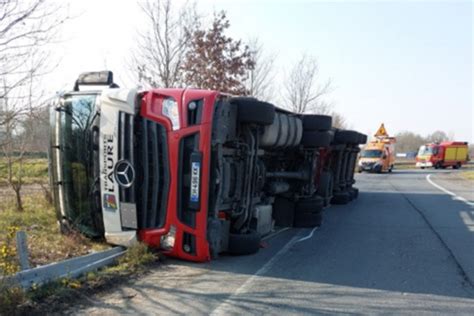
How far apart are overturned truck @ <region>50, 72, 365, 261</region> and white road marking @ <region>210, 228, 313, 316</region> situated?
431 mm

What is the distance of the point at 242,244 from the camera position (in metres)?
6.79

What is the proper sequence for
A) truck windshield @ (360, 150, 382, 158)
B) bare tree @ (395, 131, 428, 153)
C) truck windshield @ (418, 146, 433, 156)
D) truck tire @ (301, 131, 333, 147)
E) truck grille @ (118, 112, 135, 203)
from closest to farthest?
truck grille @ (118, 112, 135, 203), truck tire @ (301, 131, 333, 147), truck windshield @ (360, 150, 382, 158), truck windshield @ (418, 146, 433, 156), bare tree @ (395, 131, 428, 153)

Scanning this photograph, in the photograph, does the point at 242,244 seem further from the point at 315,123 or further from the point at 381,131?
the point at 381,131

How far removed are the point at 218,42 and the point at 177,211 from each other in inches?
521

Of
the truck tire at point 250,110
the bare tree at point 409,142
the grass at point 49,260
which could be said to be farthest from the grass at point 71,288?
the bare tree at point 409,142

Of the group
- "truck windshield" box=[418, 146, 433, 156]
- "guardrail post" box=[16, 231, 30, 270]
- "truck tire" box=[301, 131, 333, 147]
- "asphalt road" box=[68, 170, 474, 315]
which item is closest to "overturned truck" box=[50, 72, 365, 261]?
"asphalt road" box=[68, 170, 474, 315]

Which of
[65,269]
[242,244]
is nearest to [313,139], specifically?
[242,244]

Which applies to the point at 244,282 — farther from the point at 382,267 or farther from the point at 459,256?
the point at 459,256

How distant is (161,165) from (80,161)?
1.30 metres

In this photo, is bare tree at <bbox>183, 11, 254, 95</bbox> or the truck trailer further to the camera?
the truck trailer

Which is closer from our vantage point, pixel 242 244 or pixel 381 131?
pixel 242 244

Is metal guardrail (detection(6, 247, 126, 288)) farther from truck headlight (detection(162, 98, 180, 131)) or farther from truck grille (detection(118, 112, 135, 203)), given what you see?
truck headlight (detection(162, 98, 180, 131))

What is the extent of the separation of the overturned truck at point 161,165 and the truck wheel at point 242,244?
0.02 m

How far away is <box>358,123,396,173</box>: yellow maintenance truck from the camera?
1485 inches
